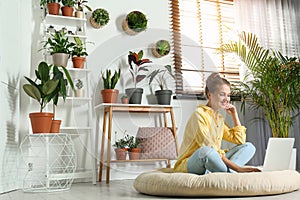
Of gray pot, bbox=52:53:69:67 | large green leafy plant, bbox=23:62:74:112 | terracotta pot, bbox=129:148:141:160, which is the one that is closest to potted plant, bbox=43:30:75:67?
gray pot, bbox=52:53:69:67

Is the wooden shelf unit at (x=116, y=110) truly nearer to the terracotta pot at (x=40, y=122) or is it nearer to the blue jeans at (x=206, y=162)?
the terracotta pot at (x=40, y=122)

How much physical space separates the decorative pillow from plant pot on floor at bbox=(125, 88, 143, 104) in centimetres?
30

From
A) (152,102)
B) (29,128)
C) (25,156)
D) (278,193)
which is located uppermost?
(152,102)

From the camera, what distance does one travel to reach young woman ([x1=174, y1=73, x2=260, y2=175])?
2004mm

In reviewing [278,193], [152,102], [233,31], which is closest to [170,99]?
[152,102]

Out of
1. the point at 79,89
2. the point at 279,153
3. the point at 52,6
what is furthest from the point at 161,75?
the point at 279,153

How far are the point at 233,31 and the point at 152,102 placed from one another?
4.34 ft

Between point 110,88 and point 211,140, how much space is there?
56.1 inches

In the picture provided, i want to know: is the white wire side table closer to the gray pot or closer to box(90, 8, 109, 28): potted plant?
the gray pot

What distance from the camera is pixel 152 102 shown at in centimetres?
364

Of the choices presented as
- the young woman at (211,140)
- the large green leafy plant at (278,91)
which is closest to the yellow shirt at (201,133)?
the young woman at (211,140)

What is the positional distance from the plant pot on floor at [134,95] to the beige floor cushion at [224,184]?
57.7 inches

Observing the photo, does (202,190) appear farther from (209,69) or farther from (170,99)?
(209,69)

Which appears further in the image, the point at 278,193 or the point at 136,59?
the point at 136,59
